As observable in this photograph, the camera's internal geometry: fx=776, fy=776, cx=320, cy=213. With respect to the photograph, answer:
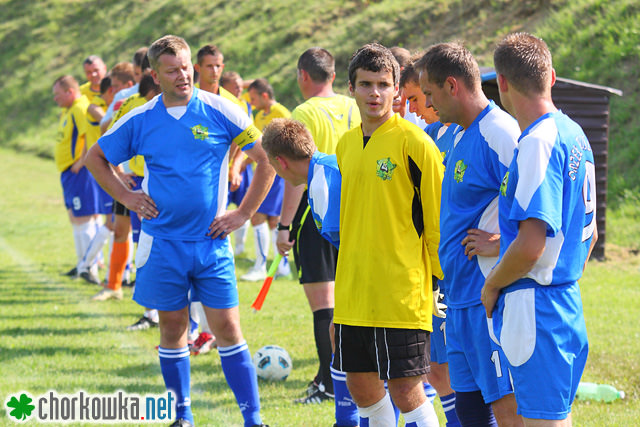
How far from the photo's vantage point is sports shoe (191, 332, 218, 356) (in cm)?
708

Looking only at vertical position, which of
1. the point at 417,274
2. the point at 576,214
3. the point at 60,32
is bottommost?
the point at 417,274

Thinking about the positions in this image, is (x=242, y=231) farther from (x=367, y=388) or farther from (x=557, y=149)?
(x=557, y=149)

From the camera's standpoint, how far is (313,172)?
414 centimetres

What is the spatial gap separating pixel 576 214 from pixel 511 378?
0.70 m

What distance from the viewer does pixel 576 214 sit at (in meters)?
3.00

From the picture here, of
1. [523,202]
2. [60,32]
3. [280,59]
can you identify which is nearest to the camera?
[523,202]

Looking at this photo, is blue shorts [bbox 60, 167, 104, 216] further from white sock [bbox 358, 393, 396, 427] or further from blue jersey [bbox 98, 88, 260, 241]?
white sock [bbox 358, 393, 396, 427]

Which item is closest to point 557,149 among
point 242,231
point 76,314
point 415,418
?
point 415,418

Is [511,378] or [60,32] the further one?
[60,32]

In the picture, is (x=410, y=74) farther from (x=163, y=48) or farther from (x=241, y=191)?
(x=241, y=191)

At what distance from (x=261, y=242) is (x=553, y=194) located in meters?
8.03

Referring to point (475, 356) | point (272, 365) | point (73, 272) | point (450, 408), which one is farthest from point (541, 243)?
point (73, 272)

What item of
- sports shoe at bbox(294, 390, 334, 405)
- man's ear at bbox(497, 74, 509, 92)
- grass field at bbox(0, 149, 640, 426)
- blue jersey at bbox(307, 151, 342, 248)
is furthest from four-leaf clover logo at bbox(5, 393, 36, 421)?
man's ear at bbox(497, 74, 509, 92)

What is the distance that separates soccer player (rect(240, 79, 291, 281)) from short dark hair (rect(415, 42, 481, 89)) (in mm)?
6848
